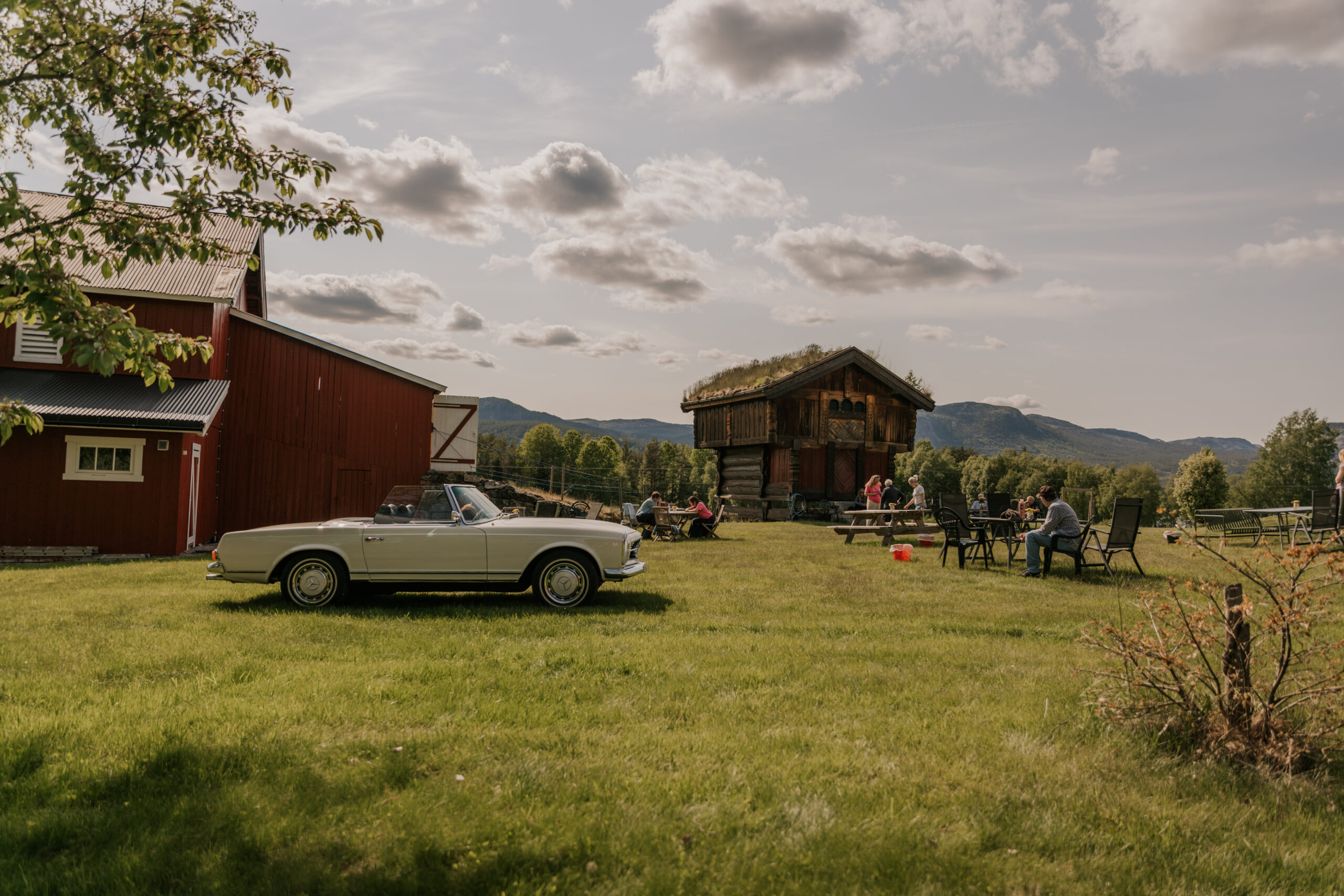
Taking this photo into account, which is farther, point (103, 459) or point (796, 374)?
point (796, 374)

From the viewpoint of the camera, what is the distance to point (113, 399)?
53.7ft

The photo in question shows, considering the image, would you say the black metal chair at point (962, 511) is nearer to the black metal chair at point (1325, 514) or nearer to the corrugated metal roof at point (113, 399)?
the black metal chair at point (1325, 514)

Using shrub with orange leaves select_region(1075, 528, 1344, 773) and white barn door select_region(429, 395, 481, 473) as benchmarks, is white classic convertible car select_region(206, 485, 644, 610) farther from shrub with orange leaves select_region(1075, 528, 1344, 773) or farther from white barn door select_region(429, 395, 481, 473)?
white barn door select_region(429, 395, 481, 473)

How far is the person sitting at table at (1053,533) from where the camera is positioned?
38.1 ft

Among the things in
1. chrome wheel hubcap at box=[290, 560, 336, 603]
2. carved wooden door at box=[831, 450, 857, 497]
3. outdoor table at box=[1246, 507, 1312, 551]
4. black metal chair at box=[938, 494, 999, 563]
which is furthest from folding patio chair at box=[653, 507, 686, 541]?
outdoor table at box=[1246, 507, 1312, 551]

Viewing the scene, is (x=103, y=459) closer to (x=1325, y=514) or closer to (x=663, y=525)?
(x=663, y=525)

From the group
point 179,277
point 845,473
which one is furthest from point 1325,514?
point 179,277

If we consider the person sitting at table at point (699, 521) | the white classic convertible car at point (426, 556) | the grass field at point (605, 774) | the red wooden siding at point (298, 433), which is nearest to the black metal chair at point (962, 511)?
the grass field at point (605, 774)

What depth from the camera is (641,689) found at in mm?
5633

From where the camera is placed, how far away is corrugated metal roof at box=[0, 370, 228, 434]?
15.3m

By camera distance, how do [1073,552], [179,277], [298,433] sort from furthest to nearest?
[298,433] → [179,277] → [1073,552]

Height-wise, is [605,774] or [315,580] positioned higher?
[315,580]

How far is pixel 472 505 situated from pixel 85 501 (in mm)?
11603

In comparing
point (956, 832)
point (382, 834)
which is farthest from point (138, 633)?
point (956, 832)
